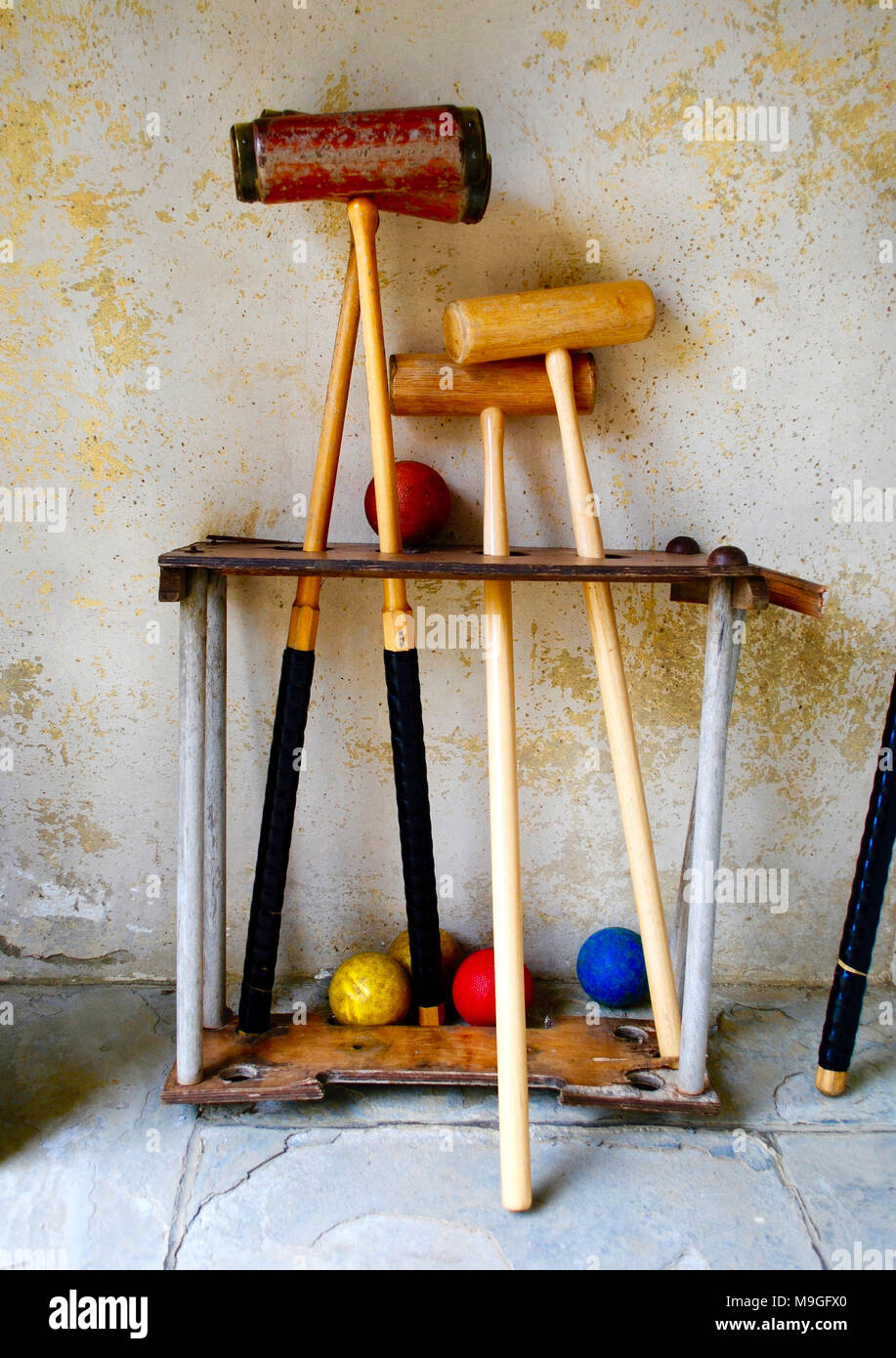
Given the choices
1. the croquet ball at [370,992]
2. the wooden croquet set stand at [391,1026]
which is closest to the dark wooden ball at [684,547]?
the wooden croquet set stand at [391,1026]

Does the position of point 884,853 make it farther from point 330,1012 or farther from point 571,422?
point 330,1012

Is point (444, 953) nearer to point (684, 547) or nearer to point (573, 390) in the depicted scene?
point (684, 547)

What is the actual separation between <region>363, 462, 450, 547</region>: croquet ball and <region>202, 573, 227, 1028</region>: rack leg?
34 centimetres

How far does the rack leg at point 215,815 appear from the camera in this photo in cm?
170

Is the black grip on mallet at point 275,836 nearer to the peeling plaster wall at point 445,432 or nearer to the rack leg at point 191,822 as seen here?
the rack leg at point 191,822

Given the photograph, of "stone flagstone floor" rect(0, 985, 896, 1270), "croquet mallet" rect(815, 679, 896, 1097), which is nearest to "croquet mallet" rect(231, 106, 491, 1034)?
"stone flagstone floor" rect(0, 985, 896, 1270)

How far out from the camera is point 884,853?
160cm

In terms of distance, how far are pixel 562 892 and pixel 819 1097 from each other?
0.59 m

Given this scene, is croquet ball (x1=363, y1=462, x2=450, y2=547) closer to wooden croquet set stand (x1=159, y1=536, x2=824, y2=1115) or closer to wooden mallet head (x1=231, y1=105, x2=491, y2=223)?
wooden croquet set stand (x1=159, y1=536, x2=824, y2=1115)

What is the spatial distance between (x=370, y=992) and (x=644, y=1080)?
0.51 metres

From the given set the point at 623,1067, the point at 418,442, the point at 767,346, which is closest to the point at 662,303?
the point at 767,346

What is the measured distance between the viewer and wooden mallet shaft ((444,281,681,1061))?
151 cm

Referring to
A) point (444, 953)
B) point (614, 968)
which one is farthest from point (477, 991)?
point (614, 968)

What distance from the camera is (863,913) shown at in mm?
1623
